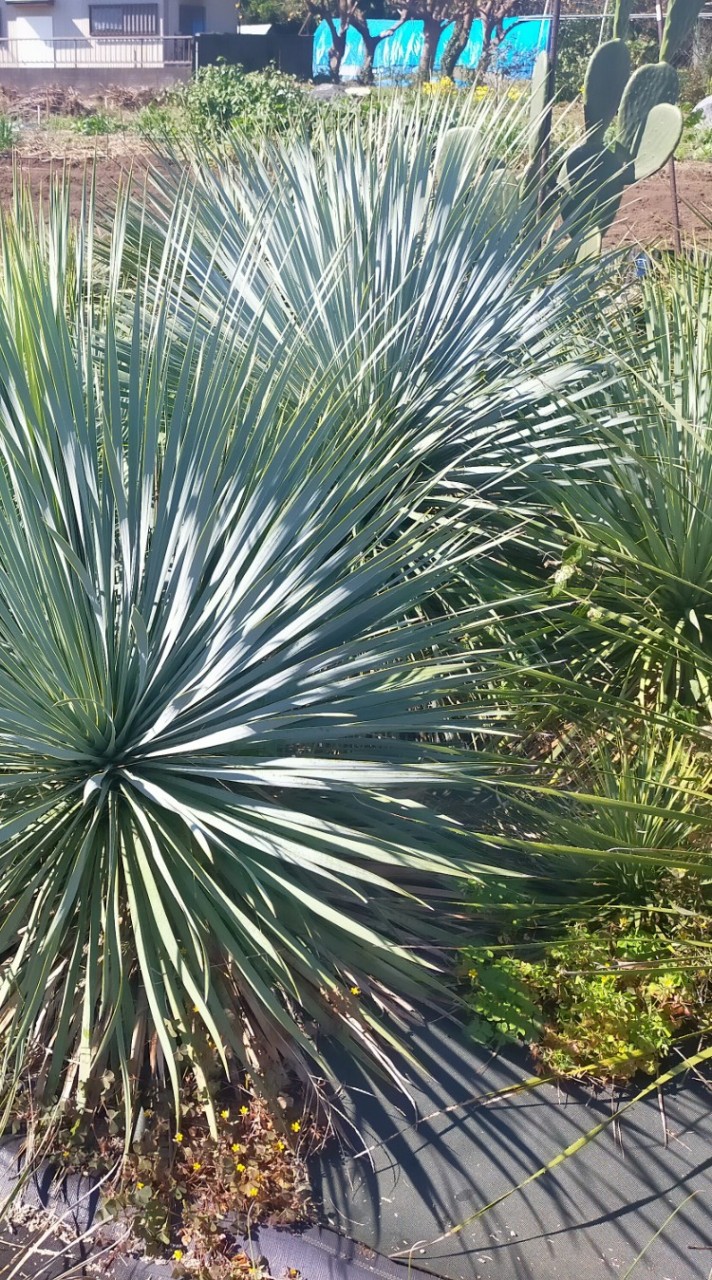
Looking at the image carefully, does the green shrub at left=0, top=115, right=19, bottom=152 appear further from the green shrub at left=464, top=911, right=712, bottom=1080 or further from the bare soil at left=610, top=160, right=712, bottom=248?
the green shrub at left=464, top=911, right=712, bottom=1080

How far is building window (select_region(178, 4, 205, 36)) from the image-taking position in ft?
120

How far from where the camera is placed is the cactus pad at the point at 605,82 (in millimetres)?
4992

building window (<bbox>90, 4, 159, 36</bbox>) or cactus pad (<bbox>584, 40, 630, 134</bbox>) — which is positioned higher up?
building window (<bbox>90, 4, 159, 36</bbox>)

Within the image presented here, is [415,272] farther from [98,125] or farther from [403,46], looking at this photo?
[403,46]

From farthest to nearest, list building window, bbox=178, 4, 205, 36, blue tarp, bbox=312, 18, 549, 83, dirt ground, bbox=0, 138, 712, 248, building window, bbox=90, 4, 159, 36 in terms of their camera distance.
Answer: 1. building window, bbox=178, 4, 205, 36
2. building window, bbox=90, 4, 159, 36
3. blue tarp, bbox=312, 18, 549, 83
4. dirt ground, bbox=0, 138, 712, 248

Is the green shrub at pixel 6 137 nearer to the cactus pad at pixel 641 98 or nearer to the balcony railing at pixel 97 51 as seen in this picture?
the cactus pad at pixel 641 98

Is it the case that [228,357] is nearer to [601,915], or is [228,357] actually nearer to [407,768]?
[407,768]

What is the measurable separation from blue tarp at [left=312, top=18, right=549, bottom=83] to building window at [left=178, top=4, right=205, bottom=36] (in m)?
4.28

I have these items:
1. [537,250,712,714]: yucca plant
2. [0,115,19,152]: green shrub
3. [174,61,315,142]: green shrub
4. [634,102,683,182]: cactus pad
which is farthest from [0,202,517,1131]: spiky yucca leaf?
[174,61,315,142]: green shrub

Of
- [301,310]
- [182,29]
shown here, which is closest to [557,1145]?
[301,310]

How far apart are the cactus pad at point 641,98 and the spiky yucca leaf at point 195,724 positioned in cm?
345

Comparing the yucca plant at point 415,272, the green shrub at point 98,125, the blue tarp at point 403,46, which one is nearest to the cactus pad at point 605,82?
the yucca plant at point 415,272

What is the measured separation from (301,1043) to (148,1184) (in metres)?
0.34

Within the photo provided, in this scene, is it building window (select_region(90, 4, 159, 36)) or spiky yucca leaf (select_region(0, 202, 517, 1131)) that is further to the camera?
building window (select_region(90, 4, 159, 36))
